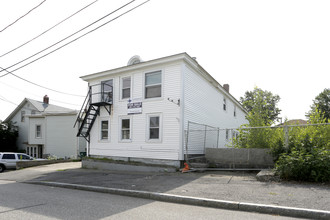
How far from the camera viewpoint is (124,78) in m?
14.9

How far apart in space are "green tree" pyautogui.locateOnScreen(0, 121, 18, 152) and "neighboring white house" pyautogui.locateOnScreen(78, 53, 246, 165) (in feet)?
66.4

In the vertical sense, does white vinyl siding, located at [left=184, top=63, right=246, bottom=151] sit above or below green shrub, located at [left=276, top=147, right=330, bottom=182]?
above

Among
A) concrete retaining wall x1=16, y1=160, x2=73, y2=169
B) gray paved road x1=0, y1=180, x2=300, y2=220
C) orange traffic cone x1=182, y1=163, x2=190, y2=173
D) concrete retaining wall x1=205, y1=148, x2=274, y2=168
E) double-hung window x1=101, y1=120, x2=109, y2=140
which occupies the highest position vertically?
double-hung window x1=101, y1=120, x2=109, y2=140

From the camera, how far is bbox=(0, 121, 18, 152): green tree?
97.4ft

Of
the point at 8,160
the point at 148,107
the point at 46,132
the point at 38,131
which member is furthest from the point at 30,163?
the point at 38,131

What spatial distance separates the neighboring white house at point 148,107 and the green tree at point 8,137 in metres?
20.3

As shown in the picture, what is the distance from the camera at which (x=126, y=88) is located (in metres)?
14.7

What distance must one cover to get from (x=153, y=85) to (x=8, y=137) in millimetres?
26159

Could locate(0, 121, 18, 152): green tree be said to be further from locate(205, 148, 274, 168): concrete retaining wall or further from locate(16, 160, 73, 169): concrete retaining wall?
locate(205, 148, 274, 168): concrete retaining wall

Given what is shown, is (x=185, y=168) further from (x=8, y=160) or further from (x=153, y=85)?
(x=8, y=160)

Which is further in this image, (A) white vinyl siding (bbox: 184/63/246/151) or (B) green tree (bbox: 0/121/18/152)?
(B) green tree (bbox: 0/121/18/152)

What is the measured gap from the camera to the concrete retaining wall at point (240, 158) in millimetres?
10148

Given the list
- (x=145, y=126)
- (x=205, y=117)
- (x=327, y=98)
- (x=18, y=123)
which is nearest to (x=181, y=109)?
(x=145, y=126)

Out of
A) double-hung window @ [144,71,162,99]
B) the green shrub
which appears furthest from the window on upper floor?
the green shrub
